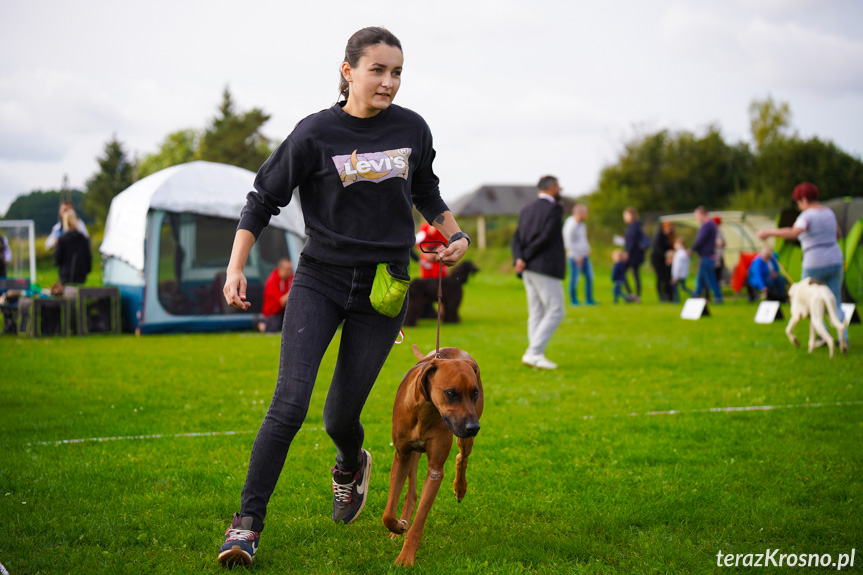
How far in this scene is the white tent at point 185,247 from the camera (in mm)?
12734

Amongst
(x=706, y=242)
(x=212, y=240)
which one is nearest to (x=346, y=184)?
(x=212, y=240)

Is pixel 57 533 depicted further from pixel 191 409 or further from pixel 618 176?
pixel 618 176

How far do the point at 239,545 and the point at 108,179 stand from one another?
6203 cm

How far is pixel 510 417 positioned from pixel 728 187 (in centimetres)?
4035

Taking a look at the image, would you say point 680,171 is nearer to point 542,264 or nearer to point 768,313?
point 768,313

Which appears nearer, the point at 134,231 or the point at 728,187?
the point at 134,231

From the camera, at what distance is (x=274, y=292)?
40.4ft

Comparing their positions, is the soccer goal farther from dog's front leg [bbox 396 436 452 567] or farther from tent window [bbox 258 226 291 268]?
dog's front leg [bbox 396 436 452 567]

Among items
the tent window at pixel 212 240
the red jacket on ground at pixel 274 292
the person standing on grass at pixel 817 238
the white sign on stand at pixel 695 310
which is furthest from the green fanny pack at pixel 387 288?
the white sign on stand at pixel 695 310

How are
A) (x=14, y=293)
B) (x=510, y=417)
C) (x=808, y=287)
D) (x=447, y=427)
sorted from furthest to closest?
(x=14, y=293)
(x=808, y=287)
(x=510, y=417)
(x=447, y=427)

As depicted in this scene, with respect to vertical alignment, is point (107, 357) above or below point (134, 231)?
below

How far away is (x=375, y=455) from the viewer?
493cm

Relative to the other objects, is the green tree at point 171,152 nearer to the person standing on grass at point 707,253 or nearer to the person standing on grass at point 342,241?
the person standing on grass at point 707,253

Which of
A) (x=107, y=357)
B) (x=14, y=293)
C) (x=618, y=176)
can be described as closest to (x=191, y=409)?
(x=107, y=357)
